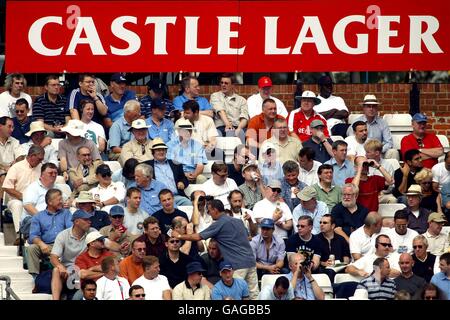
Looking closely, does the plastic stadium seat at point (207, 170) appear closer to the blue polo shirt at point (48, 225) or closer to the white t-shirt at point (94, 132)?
the white t-shirt at point (94, 132)

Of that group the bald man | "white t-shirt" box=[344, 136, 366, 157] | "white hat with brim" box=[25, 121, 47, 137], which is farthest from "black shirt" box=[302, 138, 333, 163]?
"white hat with brim" box=[25, 121, 47, 137]

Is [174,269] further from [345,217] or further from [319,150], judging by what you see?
→ [319,150]

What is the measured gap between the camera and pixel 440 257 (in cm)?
1814

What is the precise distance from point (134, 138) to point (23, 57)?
2692 millimetres

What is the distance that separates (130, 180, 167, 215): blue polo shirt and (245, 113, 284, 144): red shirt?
197cm

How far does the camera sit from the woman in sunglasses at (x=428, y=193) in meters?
19.9

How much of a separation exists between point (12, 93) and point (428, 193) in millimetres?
5283

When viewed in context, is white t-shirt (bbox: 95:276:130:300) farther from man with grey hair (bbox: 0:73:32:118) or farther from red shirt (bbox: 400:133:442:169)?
red shirt (bbox: 400:133:442:169)

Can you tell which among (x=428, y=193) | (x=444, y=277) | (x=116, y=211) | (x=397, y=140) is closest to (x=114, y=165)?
(x=116, y=211)

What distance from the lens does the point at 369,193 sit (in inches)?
778

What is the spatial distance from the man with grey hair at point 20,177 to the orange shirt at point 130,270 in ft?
5.35

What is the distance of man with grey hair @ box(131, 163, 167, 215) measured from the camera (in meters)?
19.0

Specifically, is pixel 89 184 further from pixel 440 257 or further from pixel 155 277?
pixel 440 257
